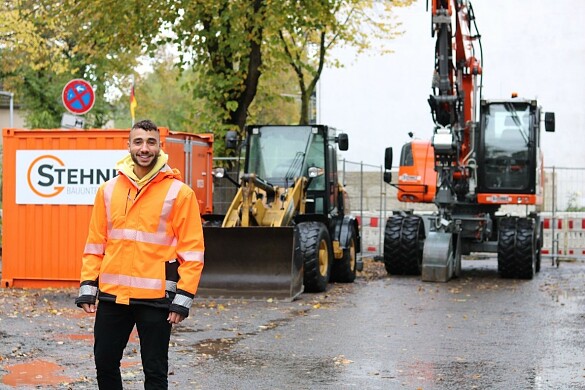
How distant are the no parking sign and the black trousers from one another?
13956 mm

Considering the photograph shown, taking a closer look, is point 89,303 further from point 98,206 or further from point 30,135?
point 30,135

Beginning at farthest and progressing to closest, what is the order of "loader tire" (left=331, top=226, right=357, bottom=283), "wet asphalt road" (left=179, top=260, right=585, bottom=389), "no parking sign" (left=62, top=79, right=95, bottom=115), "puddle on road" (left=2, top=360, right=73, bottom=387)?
"no parking sign" (left=62, top=79, right=95, bottom=115) → "loader tire" (left=331, top=226, right=357, bottom=283) → "wet asphalt road" (left=179, top=260, right=585, bottom=389) → "puddle on road" (left=2, top=360, right=73, bottom=387)

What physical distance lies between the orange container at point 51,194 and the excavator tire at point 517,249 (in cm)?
622

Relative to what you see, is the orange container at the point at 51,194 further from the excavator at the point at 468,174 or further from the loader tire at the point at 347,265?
the excavator at the point at 468,174

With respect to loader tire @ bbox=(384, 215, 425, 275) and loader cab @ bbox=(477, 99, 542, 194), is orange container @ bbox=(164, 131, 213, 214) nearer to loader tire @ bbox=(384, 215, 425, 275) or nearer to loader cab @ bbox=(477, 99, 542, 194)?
loader tire @ bbox=(384, 215, 425, 275)

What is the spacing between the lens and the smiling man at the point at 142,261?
6.46 meters

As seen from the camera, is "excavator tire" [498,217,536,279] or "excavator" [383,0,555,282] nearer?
"excavator" [383,0,555,282]

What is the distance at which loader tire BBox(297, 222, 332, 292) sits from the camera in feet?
54.0

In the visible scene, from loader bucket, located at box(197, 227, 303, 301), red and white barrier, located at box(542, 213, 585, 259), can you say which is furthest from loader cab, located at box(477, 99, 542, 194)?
loader bucket, located at box(197, 227, 303, 301)

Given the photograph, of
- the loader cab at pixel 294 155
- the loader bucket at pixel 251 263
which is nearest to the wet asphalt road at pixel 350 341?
the loader bucket at pixel 251 263

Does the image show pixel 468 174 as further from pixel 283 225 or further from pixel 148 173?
pixel 148 173

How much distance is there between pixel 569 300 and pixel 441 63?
4.46 meters

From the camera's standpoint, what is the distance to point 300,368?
32.4 ft

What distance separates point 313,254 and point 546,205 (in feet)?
58.4
